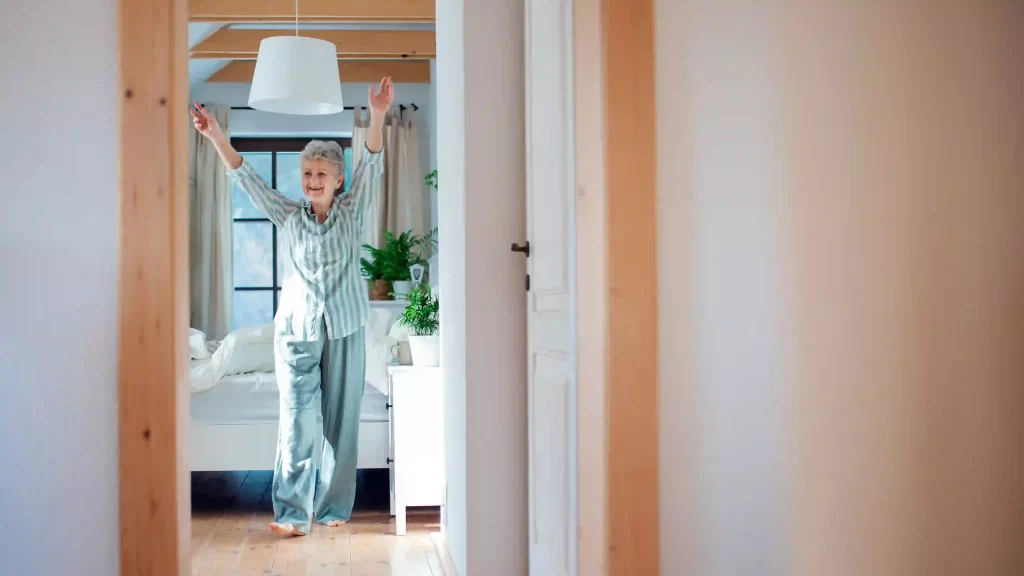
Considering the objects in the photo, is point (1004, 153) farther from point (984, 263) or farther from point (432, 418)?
point (432, 418)

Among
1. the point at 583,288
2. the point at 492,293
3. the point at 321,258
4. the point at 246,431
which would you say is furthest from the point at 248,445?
the point at 583,288

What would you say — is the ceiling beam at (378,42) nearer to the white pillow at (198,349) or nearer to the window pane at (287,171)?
the window pane at (287,171)

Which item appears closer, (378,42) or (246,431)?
(246,431)

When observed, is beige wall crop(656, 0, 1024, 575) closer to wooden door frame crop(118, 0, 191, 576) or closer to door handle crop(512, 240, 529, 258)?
door handle crop(512, 240, 529, 258)

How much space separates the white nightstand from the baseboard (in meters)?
0.15

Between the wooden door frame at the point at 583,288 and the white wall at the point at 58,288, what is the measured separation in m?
0.04

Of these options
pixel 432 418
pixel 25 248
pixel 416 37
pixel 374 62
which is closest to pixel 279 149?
pixel 374 62

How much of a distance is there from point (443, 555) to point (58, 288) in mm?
1837

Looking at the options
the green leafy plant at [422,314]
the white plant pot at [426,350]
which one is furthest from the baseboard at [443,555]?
the green leafy plant at [422,314]

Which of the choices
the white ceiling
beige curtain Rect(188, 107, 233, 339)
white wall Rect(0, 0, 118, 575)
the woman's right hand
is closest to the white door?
white wall Rect(0, 0, 118, 575)

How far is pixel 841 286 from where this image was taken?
6.15 feet

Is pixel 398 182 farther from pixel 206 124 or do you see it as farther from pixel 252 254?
pixel 206 124

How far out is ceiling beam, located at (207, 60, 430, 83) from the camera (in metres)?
6.86

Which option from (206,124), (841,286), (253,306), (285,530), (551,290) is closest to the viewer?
(841,286)
